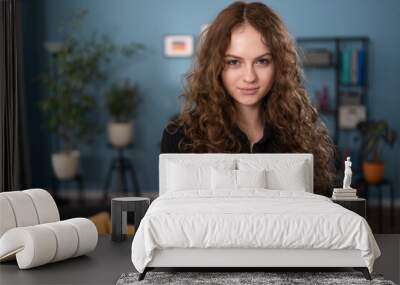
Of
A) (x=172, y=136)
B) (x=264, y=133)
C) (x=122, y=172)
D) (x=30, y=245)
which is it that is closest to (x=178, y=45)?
(x=122, y=172)

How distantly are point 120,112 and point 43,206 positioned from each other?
191 inches

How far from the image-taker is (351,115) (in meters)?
9.29

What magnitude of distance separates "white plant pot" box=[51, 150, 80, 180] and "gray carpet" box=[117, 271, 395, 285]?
17.3ft

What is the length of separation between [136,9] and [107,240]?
17.1 ft

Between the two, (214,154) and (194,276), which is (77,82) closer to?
(214,154)

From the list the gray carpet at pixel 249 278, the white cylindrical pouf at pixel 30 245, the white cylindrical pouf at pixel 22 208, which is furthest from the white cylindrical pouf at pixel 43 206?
the gray carpet at pixel 249 278

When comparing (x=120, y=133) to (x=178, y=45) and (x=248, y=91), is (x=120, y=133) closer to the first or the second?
(x=178, y=45)

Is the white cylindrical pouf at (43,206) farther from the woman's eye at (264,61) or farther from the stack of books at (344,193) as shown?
the stack of books at (344,193)

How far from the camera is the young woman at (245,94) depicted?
488 centimetres

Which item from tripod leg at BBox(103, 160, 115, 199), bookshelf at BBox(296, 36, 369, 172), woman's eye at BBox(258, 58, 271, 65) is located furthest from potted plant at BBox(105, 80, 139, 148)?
woman's eye at BBox(258, 58, 271, 65)

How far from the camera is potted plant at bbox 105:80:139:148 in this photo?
9234 millimetres

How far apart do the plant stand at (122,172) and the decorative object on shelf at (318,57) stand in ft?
8.22

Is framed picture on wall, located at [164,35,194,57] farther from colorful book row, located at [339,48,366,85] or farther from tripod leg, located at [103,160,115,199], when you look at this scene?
colorful book row, located at [339,48,366,85]

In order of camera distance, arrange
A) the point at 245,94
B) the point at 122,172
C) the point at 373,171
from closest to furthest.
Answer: the point at 245,94, the point at 373,171, the point at 122,172
